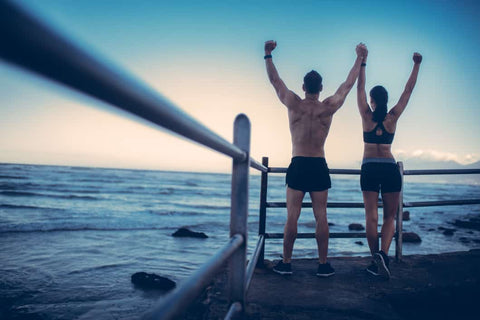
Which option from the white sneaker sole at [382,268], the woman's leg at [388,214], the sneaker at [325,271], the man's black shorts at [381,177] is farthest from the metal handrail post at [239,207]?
the woman's leg at [388,214]

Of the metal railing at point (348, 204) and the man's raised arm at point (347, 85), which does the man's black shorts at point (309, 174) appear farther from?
the man's raised arm at point (347, 85)

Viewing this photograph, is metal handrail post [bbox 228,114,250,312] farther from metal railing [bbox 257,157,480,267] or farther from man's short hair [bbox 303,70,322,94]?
man's short hair [bbox 303,70,322,94]

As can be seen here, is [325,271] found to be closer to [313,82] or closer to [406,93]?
[313,82]

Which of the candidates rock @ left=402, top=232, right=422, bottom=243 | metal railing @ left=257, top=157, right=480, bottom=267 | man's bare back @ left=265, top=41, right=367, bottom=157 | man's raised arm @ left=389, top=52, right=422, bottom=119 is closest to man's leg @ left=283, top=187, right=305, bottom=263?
metal railing @ left=257, top=157, right=480, bottom=267

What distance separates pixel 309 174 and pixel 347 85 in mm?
959

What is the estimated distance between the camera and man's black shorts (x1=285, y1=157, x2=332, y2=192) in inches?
123

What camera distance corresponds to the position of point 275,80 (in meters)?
3.17

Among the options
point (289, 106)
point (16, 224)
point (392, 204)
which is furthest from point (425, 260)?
point (16, 224)

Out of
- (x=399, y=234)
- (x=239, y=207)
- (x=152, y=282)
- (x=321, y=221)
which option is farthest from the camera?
(x=399, y=234)

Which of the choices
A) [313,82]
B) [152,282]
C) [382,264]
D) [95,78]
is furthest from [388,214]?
[95,78]

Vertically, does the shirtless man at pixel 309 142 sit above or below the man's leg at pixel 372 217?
above

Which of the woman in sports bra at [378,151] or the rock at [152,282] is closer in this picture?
the woman in sports bra at [378,151]

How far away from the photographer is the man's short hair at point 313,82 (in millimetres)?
3172

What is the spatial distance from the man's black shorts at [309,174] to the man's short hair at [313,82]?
681 millimetres
